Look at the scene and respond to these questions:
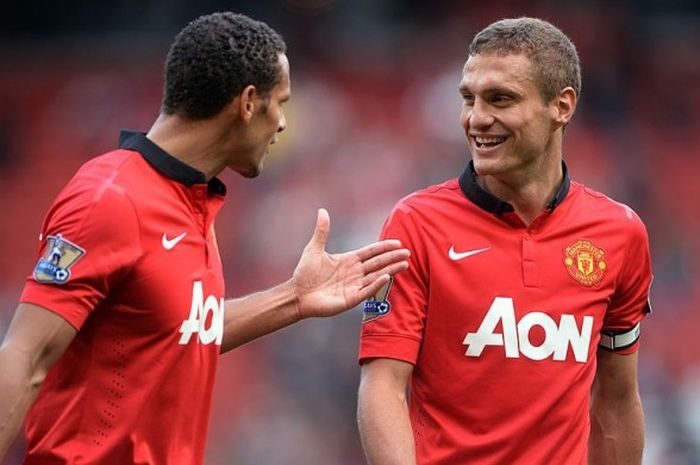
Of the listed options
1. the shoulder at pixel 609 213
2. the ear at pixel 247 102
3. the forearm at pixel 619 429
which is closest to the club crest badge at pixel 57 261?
the ear at pixel 247 102

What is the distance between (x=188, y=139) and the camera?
4457mm

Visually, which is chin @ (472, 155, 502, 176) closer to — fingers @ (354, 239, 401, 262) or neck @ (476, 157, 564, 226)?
neck @ (476, 157, 564, 226)

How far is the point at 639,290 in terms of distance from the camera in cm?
499

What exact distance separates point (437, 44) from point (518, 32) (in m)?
8.71

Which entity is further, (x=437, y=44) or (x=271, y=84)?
(x=437, y=44)

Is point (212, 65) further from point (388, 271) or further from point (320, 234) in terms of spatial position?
point (388, 271)

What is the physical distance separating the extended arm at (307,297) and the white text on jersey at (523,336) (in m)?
0.46

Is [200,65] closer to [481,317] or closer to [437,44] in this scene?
[481,317]

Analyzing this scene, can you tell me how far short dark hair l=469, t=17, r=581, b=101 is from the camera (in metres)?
4.75

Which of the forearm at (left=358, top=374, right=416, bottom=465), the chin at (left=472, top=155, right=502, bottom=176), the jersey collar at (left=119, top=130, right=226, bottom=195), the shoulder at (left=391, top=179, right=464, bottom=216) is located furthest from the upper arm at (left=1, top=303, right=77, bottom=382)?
the chin at (left=472, top=155, right=502, bottom=176)

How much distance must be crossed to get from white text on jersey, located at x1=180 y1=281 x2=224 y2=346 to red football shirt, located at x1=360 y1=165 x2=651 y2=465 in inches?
20.3

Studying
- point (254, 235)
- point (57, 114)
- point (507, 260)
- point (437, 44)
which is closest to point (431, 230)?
point (507, 260)

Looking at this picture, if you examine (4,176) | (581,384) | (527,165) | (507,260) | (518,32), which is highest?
(518,32)

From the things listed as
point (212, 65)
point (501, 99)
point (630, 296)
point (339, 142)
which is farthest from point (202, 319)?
point (339, 142)
